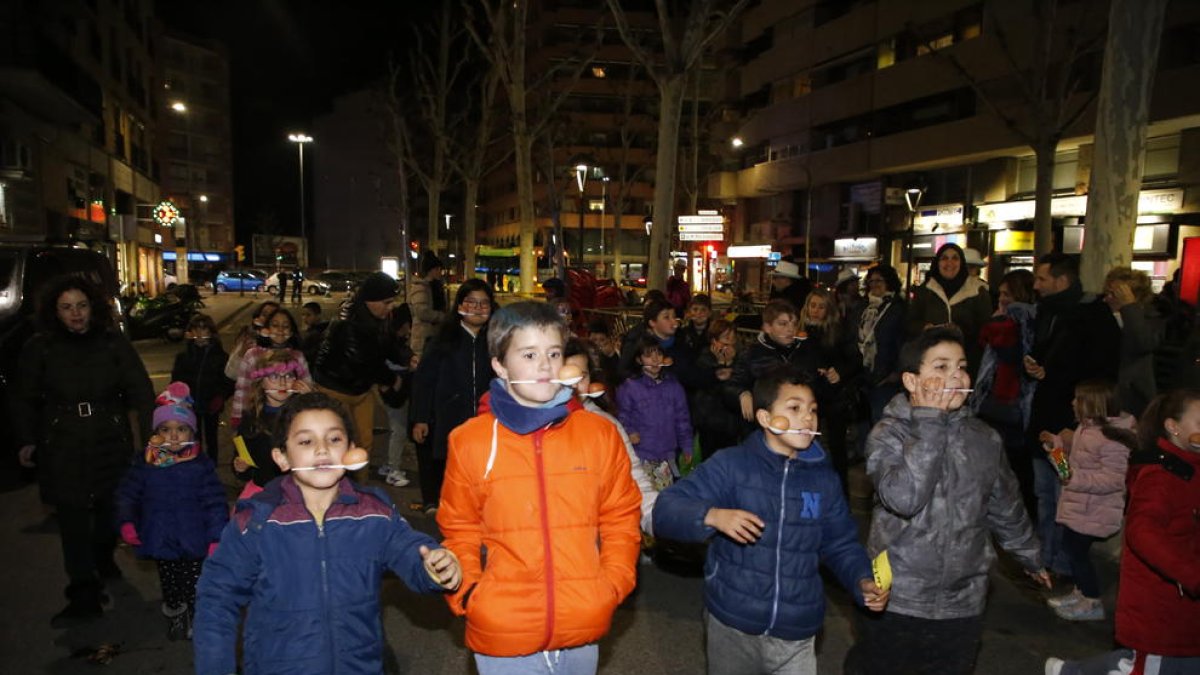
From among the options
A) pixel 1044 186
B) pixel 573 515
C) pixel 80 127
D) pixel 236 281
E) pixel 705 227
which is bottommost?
pixel 573 515

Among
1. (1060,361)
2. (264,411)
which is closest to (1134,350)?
(1060,361)

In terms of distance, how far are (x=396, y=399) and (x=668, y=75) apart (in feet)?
34.3

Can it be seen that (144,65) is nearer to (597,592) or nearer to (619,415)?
(619,415)

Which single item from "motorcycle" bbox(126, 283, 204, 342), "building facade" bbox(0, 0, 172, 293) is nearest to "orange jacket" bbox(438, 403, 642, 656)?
"building facade" bbox(0, 0, 172, 293)

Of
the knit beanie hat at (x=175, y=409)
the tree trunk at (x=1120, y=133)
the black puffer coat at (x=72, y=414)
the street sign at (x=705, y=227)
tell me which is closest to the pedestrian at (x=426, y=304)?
the black puffer coat at (x=72, y=414)

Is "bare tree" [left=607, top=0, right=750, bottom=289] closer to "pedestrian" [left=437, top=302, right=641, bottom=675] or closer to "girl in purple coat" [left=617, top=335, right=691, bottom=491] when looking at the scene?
"girl in purple coat" [left=617, top=335, right=691, bottom=491]

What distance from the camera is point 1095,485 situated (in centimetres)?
465

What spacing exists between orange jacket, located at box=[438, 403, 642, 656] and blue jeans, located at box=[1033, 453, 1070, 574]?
4248 mm

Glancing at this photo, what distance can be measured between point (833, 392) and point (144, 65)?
46.8m

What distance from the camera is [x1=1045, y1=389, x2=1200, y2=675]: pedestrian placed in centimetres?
308

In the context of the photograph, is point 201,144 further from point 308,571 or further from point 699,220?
point 308,571

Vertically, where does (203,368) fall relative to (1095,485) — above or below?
above

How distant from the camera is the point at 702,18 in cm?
1437

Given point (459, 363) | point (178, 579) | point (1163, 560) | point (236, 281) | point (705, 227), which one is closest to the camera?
point (1163, 560)
